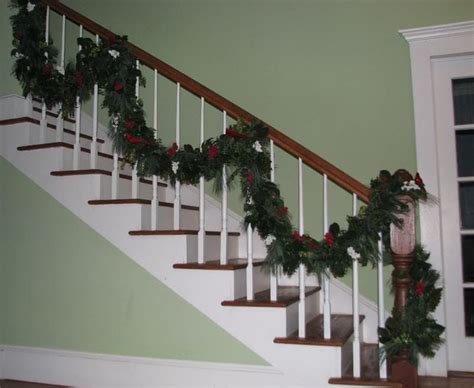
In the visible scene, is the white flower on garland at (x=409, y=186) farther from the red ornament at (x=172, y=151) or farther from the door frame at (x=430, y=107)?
the red ornament at (x=172, y=151)

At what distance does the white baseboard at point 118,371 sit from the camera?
218 cm

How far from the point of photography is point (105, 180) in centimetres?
259

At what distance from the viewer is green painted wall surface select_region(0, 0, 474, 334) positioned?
2.82 metres

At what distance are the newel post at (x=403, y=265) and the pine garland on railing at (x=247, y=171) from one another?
36 mm

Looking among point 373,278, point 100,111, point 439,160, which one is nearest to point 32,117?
point 100,111

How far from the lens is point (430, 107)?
2.73 meters

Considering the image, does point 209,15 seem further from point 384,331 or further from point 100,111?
point 384,331

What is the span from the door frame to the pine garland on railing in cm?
50

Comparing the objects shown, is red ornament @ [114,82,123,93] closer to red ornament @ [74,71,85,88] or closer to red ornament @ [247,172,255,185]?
red ornament @ [74,71,85,88]

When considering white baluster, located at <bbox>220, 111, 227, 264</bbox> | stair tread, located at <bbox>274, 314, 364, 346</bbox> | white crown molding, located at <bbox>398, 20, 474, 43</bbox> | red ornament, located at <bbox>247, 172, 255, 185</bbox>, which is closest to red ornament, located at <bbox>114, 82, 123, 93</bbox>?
white baluster, located at <bbox>220, 111, 227, 264</bbox>

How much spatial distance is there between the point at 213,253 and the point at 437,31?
1.92 meters

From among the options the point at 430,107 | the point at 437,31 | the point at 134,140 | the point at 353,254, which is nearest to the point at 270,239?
the point at 353,254

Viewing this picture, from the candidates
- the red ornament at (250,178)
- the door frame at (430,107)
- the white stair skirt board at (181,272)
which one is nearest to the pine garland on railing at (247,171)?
the red ornament at (250,178)

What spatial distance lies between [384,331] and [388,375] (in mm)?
196
